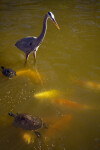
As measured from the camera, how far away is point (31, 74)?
21.7 ft

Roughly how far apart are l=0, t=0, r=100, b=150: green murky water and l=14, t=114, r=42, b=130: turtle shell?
0.52 ft

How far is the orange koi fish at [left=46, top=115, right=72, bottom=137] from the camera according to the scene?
4.25 m

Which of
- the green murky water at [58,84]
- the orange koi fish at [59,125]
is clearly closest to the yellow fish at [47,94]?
the green murky water at [58,84]

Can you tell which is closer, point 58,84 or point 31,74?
point 58,84

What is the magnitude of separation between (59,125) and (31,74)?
2.72m

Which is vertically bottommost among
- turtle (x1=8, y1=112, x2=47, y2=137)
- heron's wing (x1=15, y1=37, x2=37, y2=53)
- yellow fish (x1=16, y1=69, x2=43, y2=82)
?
yellow fish (x1=16, y1=69, x2=43, y2=82)

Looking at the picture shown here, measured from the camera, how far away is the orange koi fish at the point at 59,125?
167 inches

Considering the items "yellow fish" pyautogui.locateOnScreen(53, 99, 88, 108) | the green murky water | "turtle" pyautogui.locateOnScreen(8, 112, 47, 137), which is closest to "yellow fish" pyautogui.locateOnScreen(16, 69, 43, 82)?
the green murky water

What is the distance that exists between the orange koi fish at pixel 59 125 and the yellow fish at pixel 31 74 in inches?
79.1

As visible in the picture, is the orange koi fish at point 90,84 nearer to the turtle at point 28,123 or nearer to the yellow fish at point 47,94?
the yellow fish at point 47,94

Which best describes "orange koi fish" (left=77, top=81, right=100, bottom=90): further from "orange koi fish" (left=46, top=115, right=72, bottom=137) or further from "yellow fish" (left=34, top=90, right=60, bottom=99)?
"orange koi fish" (left=46, top=115, right=72, bottom=137)

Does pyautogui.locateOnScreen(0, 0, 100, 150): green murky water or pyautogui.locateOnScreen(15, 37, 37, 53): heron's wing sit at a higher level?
pyautogui.locateOnScreen(15, 37, 37, 53): heron's wing

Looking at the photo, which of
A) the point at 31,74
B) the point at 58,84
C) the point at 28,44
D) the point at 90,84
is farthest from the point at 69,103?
the point at 28,44

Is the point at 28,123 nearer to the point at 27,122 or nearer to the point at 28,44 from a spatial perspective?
the point at 27,122
